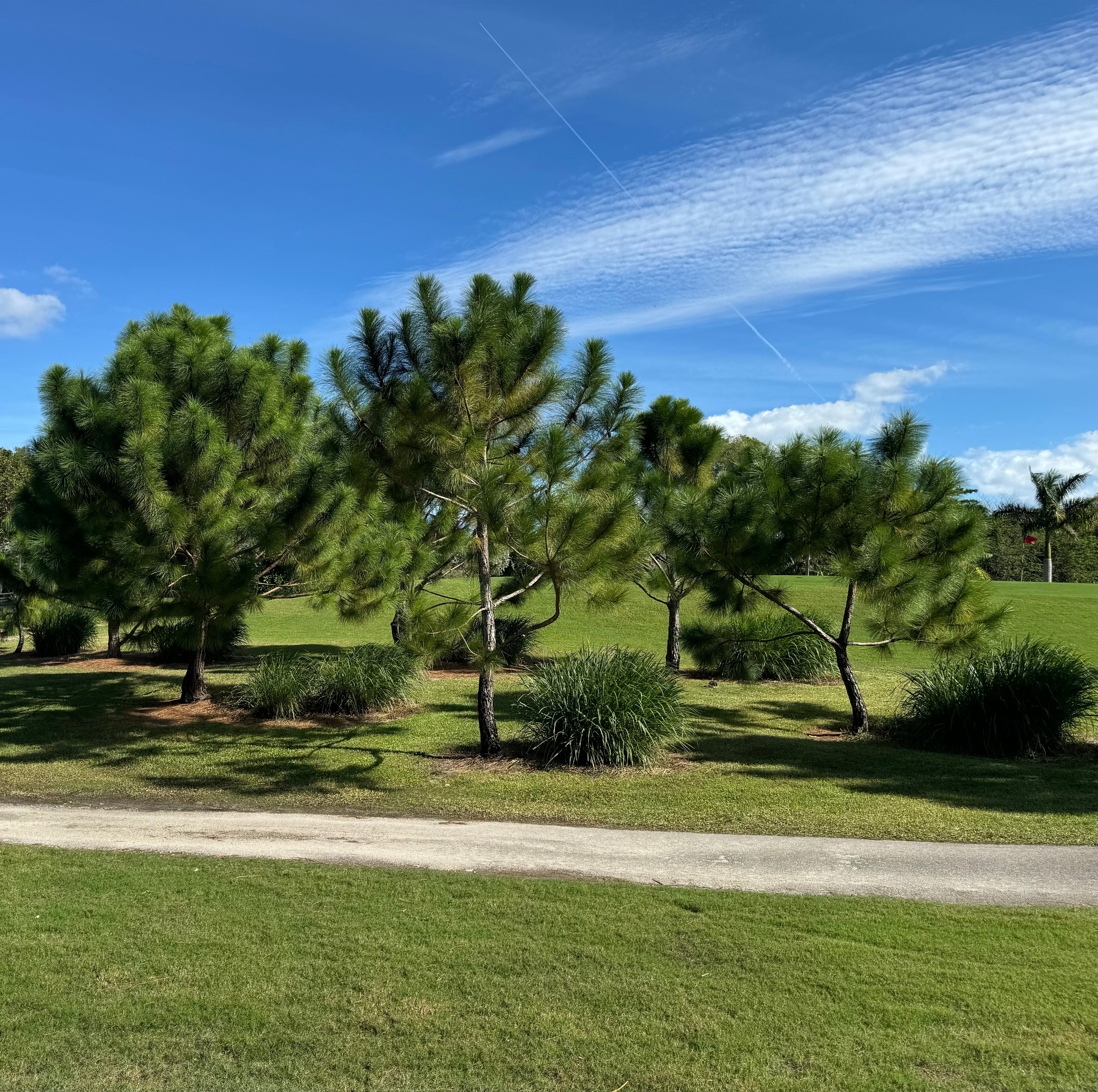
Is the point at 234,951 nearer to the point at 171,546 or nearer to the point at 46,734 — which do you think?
the point at 171,546

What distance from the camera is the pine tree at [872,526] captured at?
11766 mm

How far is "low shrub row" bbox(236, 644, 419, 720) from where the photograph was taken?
14055 millimetres

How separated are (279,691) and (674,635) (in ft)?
31.8

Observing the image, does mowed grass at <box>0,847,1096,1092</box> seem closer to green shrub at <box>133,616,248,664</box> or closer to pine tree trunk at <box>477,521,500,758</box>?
pine tree trunk at <box>477,521,500,758</box>

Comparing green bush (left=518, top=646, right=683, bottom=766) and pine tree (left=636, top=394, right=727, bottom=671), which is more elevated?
pine tree (left=636, top=394, right=727, bottom=671)

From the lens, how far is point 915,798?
925cm

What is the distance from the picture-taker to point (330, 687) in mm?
14516

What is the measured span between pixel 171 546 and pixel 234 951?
835 centimetres

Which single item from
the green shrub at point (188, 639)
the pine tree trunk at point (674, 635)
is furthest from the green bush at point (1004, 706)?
the green shrub at point (188, 639)

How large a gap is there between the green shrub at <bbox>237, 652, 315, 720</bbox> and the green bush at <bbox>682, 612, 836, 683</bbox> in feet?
23.1

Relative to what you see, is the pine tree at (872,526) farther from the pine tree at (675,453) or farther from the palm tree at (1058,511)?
the palm tree at (1058,511)

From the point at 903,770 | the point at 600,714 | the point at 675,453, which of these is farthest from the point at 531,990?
the point at 675,453

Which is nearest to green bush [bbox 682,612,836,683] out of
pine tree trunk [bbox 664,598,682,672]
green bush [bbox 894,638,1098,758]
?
pine tree trunk [bbox 664,598,682,672]

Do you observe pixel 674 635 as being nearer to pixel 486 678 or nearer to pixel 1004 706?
pixel 1004 706
